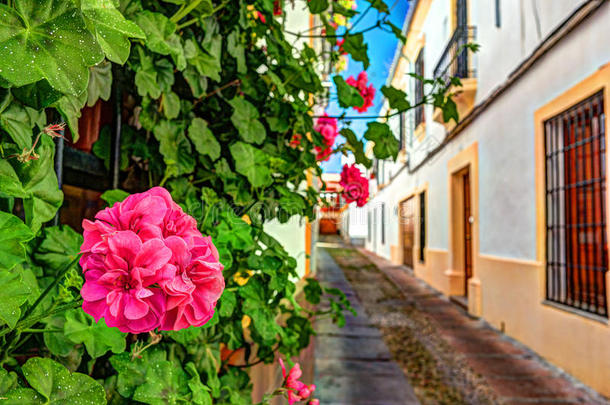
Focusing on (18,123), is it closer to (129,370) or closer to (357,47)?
(129,370)

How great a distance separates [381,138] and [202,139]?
19.9 inches

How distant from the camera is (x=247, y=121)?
1.19 meters

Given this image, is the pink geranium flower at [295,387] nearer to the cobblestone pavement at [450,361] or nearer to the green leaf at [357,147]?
the green leaf at [357,147]

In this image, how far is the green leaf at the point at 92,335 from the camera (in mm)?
656

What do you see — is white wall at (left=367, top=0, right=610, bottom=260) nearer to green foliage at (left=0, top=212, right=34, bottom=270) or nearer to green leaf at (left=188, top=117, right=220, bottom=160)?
green leaf at (left=188, top=117, right=220, bottom=160)

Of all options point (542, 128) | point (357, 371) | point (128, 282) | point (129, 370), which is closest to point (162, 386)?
point (129, 370)

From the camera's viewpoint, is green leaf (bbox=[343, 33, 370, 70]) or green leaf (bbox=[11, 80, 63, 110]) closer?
green leaf (bbox=[11, 80, 63, 110])

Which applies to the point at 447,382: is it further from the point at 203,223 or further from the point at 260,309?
the point at 203,223

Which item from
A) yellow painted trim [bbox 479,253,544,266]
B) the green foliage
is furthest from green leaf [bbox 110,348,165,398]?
yellow painted trim [bbox 479,253,544,266]

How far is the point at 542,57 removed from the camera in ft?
14.1

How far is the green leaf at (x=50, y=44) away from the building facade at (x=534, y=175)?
1542mm

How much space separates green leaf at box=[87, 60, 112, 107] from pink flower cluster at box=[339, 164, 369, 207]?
3.07 feet

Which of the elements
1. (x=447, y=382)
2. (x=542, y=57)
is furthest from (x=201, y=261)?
(x=542, y=57)

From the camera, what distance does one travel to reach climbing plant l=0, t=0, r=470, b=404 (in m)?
0.42
